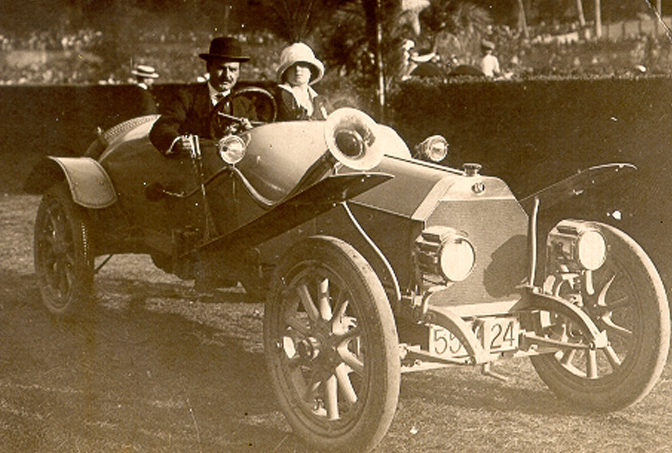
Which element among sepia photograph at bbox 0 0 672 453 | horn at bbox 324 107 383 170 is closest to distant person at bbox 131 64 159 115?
sepia photograph at bbox 0 0 672 453

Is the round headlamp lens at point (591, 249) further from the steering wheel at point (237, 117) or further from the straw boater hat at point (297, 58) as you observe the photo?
the straw boater hat at point (297, 58)

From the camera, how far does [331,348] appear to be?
366 centimetres

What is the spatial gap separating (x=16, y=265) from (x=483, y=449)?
5.55 m

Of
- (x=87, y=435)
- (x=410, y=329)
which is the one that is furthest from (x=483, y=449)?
(x=87, y=435)

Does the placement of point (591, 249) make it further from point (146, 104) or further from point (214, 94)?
point (146, 104)

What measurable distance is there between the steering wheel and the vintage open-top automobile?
0.25 m

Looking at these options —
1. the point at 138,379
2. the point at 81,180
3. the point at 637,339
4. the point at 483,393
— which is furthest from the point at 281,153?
the point at 637,339

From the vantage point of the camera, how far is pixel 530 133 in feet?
29.4

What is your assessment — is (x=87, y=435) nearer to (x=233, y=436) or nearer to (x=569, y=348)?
(x=233, y=436)

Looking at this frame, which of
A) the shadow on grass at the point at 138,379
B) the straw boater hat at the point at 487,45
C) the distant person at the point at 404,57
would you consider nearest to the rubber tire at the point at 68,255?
the shadow on grass at the point at 138,379

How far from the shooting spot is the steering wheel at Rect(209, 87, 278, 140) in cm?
490

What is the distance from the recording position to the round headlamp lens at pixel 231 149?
4422 mm

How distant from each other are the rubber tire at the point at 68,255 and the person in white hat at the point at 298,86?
1.68m

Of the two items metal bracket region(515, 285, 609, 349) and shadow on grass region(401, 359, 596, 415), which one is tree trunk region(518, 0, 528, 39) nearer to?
shadow on grass region(401, 359, 596, 415)
